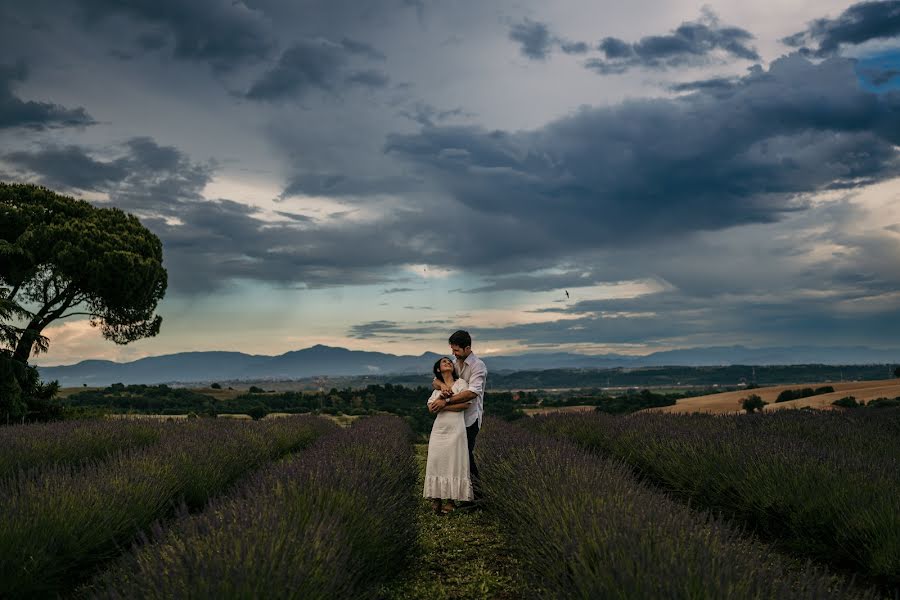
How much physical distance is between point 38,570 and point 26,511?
0.58 meters

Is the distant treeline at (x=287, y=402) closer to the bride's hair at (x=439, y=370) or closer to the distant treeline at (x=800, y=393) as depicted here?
the distant treeline at (x=800, y=393)

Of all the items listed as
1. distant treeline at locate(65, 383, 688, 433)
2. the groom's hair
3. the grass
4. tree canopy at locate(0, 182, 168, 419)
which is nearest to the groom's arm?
the groom's hair

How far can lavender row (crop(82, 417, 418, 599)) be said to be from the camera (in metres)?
2.50

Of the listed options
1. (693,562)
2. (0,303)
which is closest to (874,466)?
(693,562)

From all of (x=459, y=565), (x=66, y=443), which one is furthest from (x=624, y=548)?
(x=66, y=443)

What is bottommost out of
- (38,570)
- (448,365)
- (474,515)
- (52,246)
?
(474,515)

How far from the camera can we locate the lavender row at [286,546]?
8.20 ft

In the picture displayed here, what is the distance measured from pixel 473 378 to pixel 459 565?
6.62 ft

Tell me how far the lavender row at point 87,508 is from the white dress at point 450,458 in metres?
2.30

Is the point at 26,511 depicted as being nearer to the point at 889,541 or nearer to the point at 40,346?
the point at 889,541

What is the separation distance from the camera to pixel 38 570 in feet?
12.6

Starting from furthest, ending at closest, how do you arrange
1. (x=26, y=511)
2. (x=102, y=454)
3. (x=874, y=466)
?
(x=102, y=454), (x=874, y=466), (x=26, y=511)

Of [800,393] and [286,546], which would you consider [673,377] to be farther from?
[286,546]

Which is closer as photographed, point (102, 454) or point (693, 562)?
point (693, 562)
